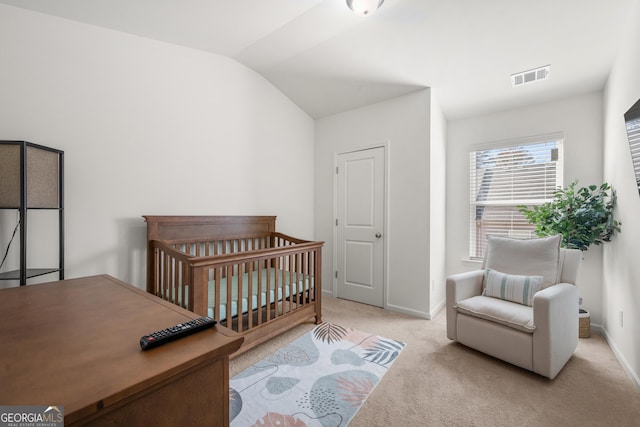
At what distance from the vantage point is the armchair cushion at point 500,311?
1.84 meters

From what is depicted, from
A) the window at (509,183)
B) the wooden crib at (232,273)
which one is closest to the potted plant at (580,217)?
the window at (509,183)

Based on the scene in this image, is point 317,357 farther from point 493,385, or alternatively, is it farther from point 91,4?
point 91,4

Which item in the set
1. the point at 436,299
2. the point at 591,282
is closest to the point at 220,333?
the point at 436,299

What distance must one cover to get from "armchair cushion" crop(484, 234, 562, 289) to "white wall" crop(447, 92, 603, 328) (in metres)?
0.89

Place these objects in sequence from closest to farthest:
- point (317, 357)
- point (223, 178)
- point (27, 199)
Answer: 1. point (27, 199)
2. point (317, 357)
3. point (223, 178)

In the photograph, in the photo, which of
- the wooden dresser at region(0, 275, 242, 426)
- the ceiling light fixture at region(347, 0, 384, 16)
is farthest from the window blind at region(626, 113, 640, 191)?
the wooden dresser at region(0, 275, 242, 426)

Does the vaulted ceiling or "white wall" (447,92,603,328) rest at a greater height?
the vaulted ceiling

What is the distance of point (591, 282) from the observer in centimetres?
266

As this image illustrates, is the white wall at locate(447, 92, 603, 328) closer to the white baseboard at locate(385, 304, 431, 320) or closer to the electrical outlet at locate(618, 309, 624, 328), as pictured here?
the electrical outlet at locate(618, 309, 624, 328)

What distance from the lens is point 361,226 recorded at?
337 cm

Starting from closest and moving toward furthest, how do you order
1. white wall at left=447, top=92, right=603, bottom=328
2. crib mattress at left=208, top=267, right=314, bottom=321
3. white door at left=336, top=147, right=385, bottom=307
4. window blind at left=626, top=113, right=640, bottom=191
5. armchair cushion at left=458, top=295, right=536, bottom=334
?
1. window blind at left=626, top=113, right=640, bottom=191
2. armchair cushion at left=458, top=295, right=536, bottom=334
3. crib mattress at left=208, top=267, right=314, bottom=321
4. white wall at left=447, top=92, right=603, bottom=328
5. white door at left=336, top=147, right=385, bottom=307

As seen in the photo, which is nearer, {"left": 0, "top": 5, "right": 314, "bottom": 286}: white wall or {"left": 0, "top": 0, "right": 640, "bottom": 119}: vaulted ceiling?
{"left": 0, "top": 5, "right": 314, "bottom": 286}: white wall

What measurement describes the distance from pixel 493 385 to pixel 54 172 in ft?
10.2

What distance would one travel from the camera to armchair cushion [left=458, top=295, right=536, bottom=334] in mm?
1840
